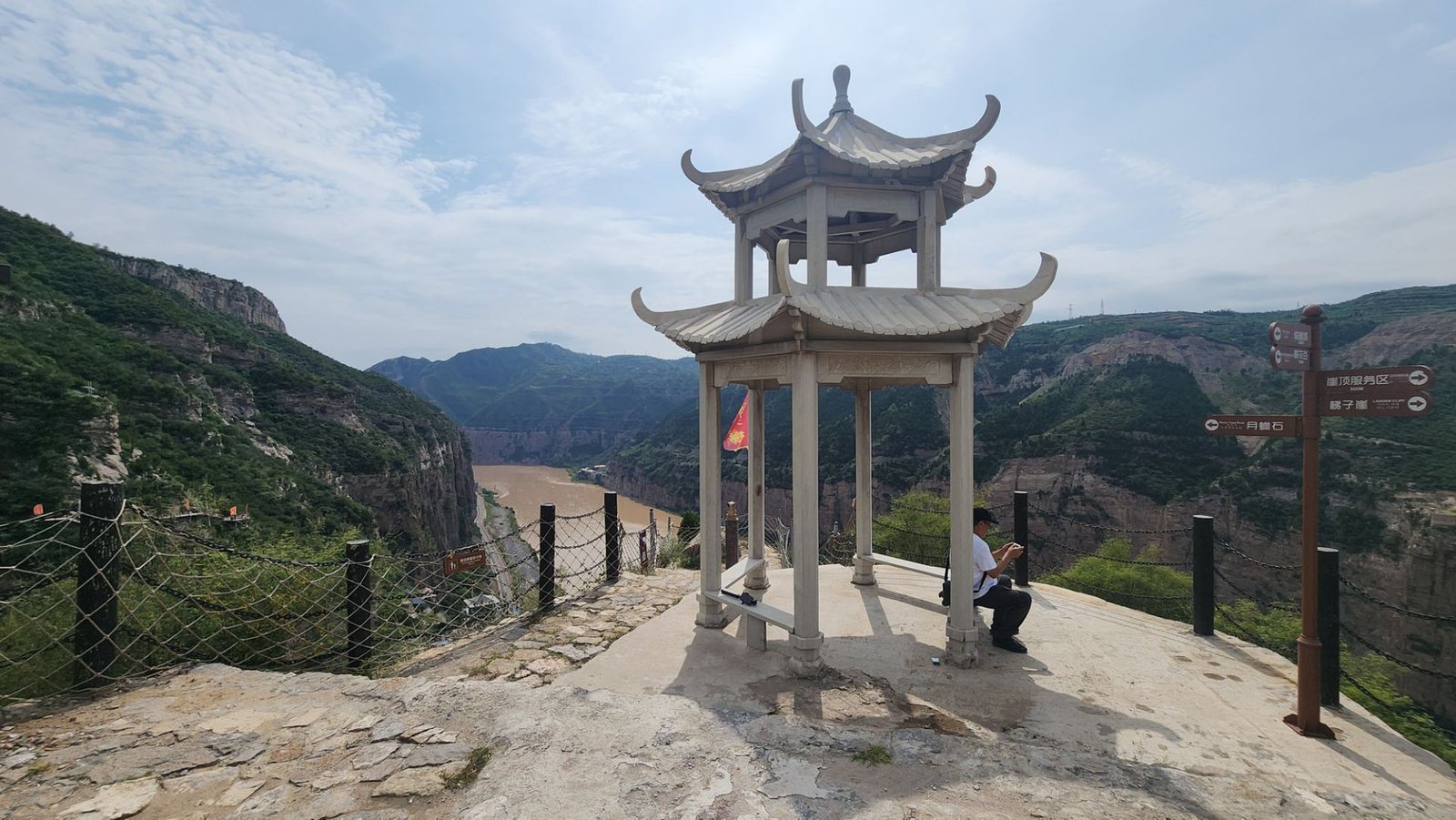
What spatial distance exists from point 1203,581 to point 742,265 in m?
6.00

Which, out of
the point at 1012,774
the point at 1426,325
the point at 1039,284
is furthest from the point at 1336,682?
the point at 1426,325

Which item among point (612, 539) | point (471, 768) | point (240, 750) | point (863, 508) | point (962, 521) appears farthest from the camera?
point (612, 539)

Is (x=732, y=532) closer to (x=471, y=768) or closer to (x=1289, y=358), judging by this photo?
(x=471, y=768)

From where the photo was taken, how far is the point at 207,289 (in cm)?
6212

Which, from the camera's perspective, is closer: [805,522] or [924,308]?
[805,522]

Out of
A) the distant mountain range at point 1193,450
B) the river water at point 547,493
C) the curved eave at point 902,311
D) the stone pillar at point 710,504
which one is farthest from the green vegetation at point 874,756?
the river water at point 547,493

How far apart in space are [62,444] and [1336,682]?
27457mm

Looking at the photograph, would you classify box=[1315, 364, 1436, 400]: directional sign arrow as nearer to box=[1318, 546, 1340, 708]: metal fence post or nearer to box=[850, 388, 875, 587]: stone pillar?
box=[1318, 546, 1340, 708]: metal fence post

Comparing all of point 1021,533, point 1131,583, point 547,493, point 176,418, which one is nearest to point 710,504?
point 1021,533

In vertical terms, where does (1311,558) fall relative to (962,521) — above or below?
below

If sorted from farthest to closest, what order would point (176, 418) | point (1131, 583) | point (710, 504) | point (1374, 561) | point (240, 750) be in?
1. point (1374, 561)
2. point (176, 418)
3. point (1131, 583)
4. point (710, 504)
5. point (240, 750)

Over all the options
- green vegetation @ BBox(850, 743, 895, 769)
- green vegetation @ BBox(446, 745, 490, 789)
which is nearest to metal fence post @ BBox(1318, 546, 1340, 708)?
green vegetation @ BBox(850, 743, 895, 769)

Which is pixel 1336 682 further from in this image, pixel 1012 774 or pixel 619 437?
pixel 619 437

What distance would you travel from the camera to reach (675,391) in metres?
164
